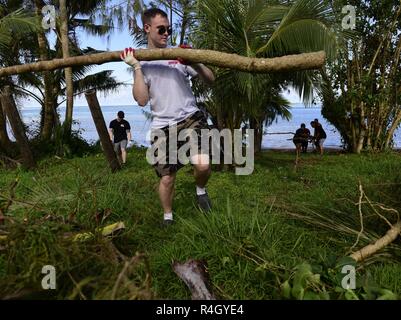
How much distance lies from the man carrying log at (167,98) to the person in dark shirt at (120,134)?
19.1 ft

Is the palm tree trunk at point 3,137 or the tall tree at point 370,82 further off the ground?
the tall tree at point 370,82

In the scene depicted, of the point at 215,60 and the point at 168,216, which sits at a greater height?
the point at 215,60

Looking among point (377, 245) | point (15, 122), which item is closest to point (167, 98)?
point (377, 245)

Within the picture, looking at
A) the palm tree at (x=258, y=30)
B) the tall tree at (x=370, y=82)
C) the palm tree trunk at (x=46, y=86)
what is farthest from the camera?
the palm tree trunk at (x=46, y=86)

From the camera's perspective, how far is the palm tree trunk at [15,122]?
7.19 metres

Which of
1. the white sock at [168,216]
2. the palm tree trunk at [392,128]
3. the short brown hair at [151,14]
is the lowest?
the white sock at [168,216]

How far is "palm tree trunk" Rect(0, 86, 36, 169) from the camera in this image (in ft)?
23.6

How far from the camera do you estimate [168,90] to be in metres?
3.17

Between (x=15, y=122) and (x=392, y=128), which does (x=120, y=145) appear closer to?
(x=15, y=122)

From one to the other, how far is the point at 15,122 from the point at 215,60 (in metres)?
5.85

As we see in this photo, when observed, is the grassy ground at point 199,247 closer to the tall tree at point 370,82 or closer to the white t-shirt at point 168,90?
the white t-shirt at point 168,90

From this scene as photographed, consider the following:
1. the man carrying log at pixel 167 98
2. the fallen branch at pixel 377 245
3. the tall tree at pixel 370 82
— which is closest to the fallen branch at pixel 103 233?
the man carrying log at pixel 167 98

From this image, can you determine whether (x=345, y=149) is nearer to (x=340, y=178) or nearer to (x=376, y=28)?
(x=376, y=28)

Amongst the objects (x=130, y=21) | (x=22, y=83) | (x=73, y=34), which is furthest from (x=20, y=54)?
(x=130, y=21)
